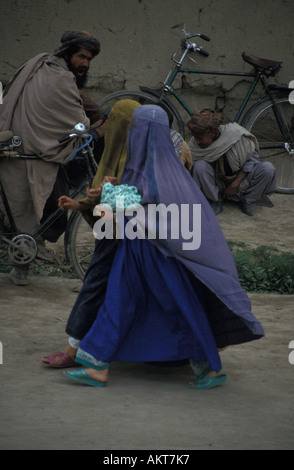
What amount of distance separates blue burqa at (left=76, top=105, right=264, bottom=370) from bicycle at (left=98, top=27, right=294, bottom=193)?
12.2 ft

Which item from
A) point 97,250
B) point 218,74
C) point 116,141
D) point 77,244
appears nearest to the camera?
point 97,250

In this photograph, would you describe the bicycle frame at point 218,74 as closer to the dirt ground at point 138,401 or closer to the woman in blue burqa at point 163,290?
the dirt ground at point 138,401

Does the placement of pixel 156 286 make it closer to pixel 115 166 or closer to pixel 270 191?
pixel 115 166

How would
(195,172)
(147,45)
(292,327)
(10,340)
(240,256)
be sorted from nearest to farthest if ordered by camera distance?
(10,340), (292,327), (240,256), (195,172), (147,45)

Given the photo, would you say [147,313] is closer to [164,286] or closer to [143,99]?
[164,286]

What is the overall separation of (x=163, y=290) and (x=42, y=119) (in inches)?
81.6

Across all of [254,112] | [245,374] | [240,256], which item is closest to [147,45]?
[254,112]

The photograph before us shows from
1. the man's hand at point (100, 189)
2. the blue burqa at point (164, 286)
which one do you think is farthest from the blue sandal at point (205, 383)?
the man's hand at point (100, 189)

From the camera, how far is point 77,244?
538 cm

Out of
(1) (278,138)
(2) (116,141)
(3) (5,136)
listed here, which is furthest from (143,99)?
(2) (116,141)

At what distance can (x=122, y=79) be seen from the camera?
7324 millimetres

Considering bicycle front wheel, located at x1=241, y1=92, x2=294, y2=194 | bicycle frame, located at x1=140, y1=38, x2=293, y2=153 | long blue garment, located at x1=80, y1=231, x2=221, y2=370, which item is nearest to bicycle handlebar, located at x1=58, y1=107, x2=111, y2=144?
long blue garment, located at x1=80, y1=231, x2=221, y2=370

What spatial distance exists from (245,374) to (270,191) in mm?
3375

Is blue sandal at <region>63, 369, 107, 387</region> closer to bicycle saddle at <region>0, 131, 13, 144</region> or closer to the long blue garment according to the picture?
→ the long blue garment
